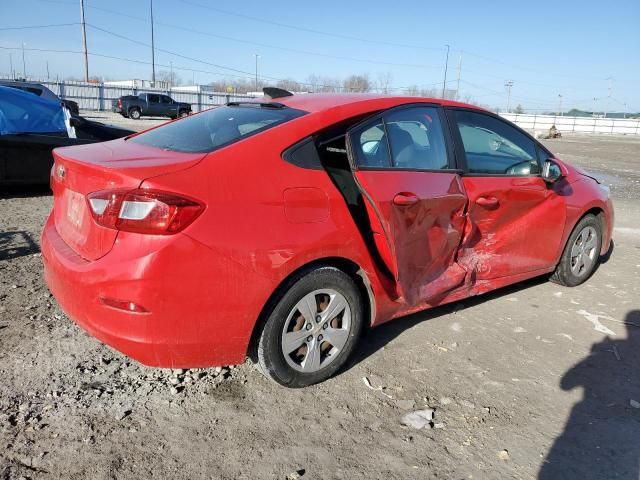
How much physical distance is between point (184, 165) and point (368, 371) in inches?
66.1

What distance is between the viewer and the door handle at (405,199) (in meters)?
3.12

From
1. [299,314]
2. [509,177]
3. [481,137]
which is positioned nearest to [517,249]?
[509,177]

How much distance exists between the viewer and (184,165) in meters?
2.53

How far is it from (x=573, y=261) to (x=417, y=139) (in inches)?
93.2

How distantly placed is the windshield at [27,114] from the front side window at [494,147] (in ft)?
19.8

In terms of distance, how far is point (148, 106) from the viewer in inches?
1369

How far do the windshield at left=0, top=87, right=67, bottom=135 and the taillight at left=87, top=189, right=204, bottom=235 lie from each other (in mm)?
5602

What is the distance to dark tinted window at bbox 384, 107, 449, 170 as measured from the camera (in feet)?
11.0

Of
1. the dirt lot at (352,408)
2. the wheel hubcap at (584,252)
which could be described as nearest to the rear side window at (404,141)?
the dirt lot at (352,408)

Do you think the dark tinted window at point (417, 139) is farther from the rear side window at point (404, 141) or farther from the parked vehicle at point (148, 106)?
the parked vehicle at point (148, 106)

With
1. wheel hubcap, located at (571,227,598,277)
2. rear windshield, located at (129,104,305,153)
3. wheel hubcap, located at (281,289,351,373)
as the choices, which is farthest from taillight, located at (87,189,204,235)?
wheel hubcap, located at (571,227,598,277)

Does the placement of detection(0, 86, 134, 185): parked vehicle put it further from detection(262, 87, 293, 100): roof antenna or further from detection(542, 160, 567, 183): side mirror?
detection(542, 160, 567, 183): side mirror

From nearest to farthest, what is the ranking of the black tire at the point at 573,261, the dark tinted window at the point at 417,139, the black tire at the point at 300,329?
the black tire at the point at 300,329 < the dark tinted window at the point at 417,139 < the black tire at the point at 573,261

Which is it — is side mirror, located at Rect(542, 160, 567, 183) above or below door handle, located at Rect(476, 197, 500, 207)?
Answer: above
